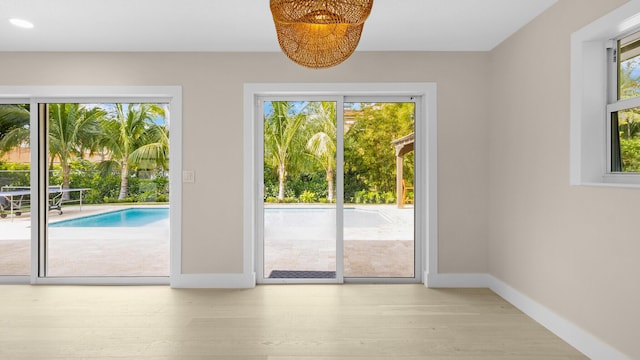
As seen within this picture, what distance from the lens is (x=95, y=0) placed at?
2781 mm

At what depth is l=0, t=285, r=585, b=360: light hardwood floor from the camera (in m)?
2.48

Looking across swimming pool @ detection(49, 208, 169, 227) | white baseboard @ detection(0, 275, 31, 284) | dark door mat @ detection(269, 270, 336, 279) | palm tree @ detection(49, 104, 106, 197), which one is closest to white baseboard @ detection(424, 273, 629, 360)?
dark door mat @ detection(269, 270, 336, 279)

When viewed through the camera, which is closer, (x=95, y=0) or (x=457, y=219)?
(x=95, y=0)

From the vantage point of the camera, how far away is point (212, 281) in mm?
3863

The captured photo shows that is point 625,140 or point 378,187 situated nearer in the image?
point 625,140

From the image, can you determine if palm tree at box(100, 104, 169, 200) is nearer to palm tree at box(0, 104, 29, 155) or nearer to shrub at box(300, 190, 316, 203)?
palm tree at box(0, 104, 29, 155)

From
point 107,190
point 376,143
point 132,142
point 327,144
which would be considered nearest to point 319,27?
point 327,144

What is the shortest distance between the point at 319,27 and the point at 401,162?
7.75 ft

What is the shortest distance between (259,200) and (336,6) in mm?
2673

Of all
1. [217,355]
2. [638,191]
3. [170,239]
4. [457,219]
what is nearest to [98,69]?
[170,239]

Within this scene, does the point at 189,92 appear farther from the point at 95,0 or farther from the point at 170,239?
the point at 170,239

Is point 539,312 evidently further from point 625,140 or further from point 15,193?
point 15,193

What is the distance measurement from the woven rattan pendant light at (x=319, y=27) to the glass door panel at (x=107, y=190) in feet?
8.20

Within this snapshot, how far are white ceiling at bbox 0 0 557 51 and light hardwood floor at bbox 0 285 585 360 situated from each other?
97.6 inches
